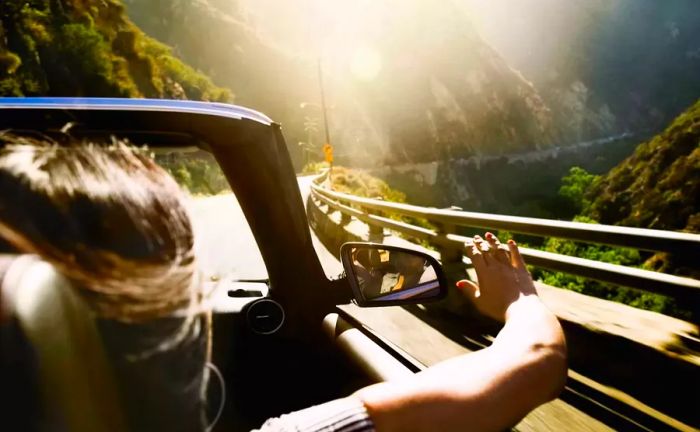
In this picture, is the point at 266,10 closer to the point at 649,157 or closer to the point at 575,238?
the point at 649,157

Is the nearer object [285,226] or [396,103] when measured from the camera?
[285,226]

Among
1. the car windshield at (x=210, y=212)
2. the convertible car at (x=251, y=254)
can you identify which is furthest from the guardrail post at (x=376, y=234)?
the car windshield at (x=210, y=212)

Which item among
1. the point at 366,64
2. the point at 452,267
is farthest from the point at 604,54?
the point at 452,267

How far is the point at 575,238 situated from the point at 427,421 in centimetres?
298

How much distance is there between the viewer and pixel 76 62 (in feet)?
120

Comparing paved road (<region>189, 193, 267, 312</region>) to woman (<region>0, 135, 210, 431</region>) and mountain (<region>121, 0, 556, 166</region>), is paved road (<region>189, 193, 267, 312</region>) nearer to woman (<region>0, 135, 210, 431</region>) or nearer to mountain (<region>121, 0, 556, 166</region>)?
Result: woman (<region>0, 135, 210, 431</region>)

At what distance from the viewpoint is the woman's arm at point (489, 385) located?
2.83ft

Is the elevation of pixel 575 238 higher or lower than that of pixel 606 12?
lower

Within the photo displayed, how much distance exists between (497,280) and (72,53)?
4439cm

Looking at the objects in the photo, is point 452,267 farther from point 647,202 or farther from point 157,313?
point 647,202

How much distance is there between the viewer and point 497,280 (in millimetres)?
1318

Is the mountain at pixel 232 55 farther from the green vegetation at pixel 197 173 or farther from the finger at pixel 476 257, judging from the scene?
the finger at pixel 476 257

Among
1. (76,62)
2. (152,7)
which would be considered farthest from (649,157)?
(152,7)

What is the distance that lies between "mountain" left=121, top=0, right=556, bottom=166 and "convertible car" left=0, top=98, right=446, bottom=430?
352ft
